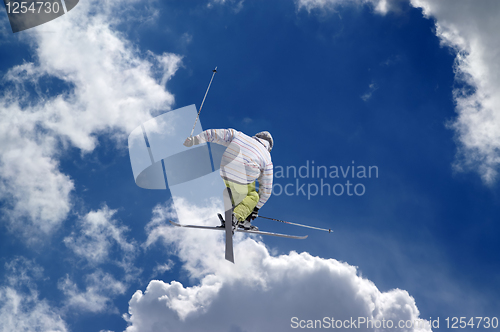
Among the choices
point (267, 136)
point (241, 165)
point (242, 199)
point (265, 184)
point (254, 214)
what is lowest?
point (254, 214)

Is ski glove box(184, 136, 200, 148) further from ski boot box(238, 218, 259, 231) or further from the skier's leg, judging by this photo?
ski boot box(238, 218, 259, 231)

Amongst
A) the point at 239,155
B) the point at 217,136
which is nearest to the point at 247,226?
the point at 239,155

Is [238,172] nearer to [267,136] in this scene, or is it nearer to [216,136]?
[216,136]

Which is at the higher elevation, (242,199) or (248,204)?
(242,199)

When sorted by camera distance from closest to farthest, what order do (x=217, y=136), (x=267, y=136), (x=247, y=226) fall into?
(x=217, y=136) < (x=247, y=226) < (x=267, y=136)

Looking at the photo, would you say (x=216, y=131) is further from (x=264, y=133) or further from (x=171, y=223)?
(x=171, y=223)

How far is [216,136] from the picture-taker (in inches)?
427

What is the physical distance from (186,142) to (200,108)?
4.23 feet

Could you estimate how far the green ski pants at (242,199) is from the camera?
1067cm

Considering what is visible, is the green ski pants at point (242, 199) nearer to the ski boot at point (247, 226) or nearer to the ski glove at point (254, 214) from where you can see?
the ski boot at point (247, 226)

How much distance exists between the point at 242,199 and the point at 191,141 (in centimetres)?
245

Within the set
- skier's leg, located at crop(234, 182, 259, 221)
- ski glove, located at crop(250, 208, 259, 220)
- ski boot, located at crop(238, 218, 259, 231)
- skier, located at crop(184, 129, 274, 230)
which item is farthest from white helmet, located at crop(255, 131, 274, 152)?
ski boot, located at crop(238, 218, 259, 231)

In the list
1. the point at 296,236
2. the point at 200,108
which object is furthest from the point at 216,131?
the point at 296,236

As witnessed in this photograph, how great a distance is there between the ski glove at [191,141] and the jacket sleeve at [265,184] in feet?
7.91
